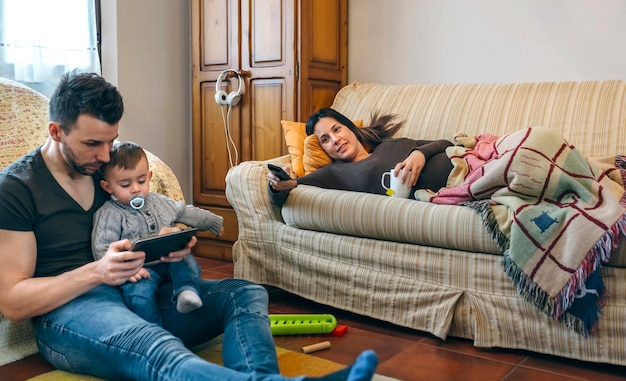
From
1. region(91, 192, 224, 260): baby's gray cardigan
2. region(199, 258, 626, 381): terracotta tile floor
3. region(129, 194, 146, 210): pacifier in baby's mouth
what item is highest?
region(129, 194, 146, 210): pacifier in baby's mouth

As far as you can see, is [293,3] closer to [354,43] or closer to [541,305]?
[354,43]

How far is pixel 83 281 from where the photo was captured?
147cm

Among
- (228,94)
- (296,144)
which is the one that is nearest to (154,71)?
(228,94)

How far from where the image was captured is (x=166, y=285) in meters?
1.70

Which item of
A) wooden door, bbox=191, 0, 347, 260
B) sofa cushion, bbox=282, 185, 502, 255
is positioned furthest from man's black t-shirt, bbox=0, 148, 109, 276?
wooden door, bbox=191, 0, 347, 260

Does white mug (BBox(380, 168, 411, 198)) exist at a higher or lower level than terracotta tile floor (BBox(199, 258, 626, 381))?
higher

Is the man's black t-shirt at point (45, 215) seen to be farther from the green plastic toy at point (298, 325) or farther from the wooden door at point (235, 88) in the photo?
the wooden door at point (235, 88)

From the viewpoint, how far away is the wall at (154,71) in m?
3.46

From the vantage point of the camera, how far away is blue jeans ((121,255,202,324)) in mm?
1548

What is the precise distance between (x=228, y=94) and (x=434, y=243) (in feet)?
5.98

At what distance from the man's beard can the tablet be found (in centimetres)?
27

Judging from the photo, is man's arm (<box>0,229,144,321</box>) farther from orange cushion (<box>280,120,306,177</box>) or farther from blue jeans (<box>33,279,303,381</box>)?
orange cushion (<box>280,120,306,177</box>)

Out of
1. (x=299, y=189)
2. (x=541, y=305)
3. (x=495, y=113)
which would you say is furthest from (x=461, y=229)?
(x=495, y=113)

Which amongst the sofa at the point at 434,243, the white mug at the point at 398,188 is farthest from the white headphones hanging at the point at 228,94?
the white mug at the point at 398,188
